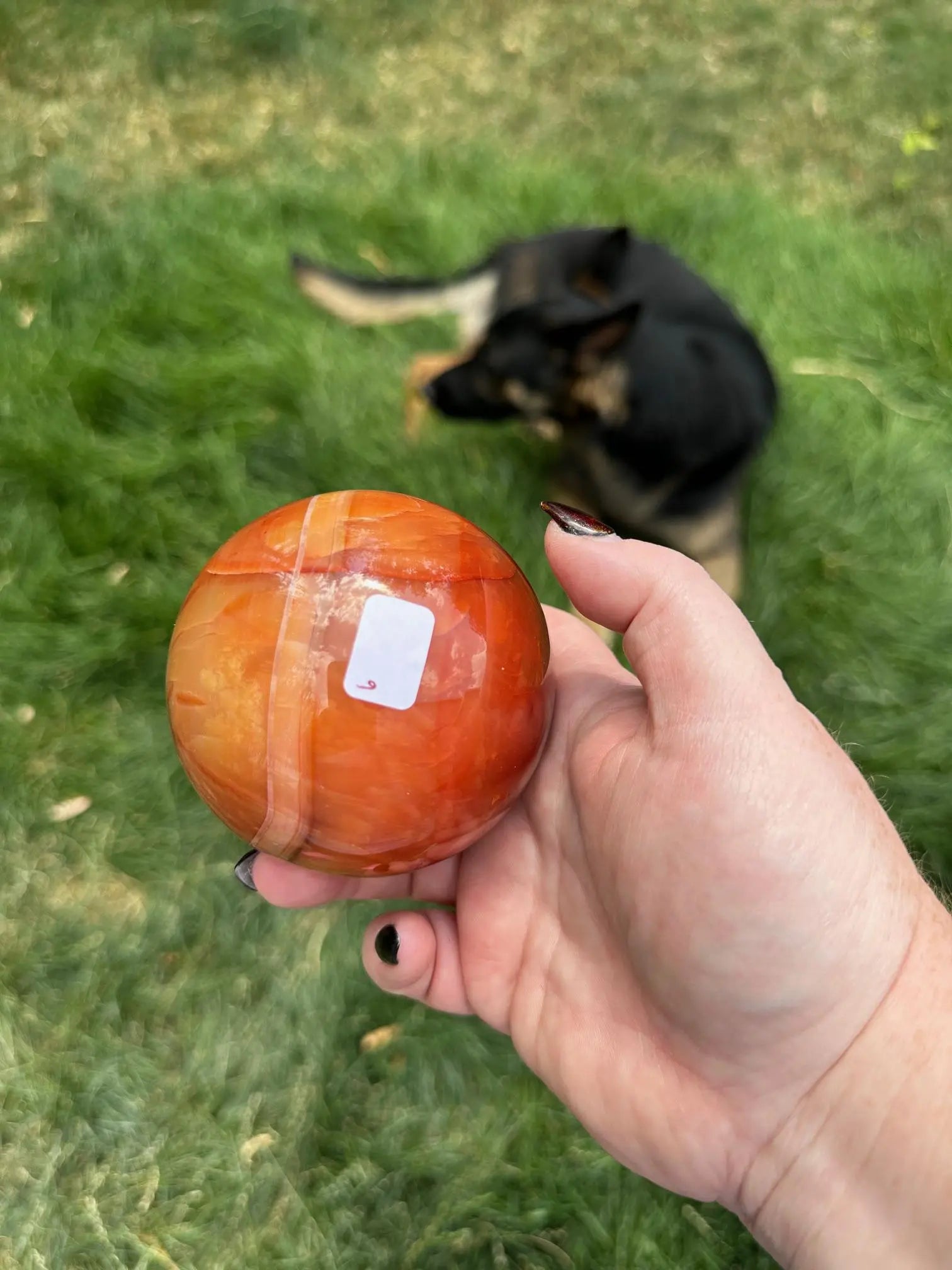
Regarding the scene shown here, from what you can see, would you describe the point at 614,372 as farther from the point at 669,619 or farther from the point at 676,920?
the point at 676,920

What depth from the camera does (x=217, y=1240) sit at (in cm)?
188

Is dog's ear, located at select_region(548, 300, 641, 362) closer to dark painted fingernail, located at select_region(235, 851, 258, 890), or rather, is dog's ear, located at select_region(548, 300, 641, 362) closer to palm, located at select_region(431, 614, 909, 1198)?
palm, located at select_region(431, 614, 909, 1198)

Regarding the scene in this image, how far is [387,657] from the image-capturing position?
1.15m

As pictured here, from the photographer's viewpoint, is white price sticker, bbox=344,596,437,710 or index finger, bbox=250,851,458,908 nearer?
white price sticker, bbox=344,596,437,710

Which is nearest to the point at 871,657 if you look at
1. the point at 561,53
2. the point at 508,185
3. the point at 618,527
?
the point at 618,527

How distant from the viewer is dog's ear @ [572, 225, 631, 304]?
9.12ft

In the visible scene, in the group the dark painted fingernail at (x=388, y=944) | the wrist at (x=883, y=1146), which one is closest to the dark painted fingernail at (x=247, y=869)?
the dark painted fingernail at (x=388, y=944)

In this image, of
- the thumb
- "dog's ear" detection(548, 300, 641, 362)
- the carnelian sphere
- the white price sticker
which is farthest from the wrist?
"dog's ear" detection(548, 300, 641, 362)

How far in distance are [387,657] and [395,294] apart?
79.6 inches

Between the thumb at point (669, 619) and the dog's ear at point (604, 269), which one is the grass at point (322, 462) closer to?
the dog's ear at point (604, 269)

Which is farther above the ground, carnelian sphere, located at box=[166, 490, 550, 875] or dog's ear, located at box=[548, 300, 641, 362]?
carnelian sphere, located at box=[166, 490, 550, 875]

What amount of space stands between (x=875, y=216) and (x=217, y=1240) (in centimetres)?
359

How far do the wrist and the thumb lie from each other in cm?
44

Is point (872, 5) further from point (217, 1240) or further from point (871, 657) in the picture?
point (217, 1240)
